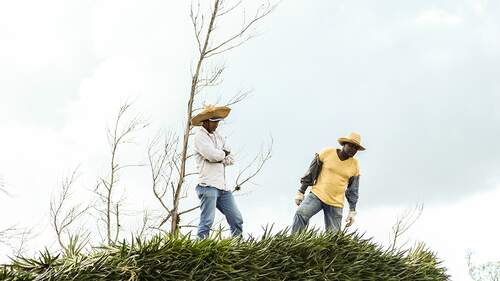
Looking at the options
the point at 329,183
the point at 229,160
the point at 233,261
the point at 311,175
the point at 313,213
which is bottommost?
the point at 233,261

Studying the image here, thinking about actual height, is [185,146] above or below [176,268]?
above

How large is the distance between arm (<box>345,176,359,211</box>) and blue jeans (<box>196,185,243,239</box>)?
200 centimetres

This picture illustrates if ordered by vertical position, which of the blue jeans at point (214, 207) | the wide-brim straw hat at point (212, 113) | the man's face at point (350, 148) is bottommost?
the blue jeans at point (214, 207)

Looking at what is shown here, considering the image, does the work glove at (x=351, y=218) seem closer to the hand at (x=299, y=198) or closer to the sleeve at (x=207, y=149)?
the hand at (x=299, y=198)

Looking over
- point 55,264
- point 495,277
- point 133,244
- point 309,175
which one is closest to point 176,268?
point 133,244

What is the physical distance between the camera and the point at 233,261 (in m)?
9.53

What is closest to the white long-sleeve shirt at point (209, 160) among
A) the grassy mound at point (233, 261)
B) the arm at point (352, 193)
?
the grassy mound at point (233, 261)

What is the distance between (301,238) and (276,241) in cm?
46

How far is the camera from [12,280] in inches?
326

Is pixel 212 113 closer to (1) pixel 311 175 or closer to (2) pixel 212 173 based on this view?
(2) pixel 212 173

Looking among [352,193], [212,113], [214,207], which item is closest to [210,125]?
[212,113]

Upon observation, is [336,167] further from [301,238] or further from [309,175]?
[301,238]

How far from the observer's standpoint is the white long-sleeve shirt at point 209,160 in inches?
414

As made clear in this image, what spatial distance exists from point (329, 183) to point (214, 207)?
77.5 inches
